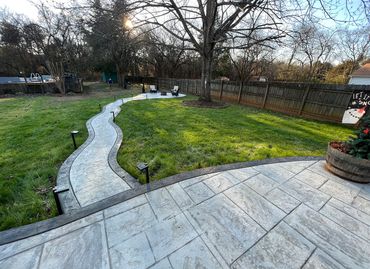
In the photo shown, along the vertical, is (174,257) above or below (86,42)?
below

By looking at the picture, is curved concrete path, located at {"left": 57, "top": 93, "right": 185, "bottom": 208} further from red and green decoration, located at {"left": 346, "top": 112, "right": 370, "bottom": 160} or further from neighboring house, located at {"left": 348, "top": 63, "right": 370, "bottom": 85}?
neighboring house, located at {"left": 348, "top": 63, "right": 370, "bottom": 85}

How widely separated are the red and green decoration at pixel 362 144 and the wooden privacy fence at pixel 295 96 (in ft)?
15.8

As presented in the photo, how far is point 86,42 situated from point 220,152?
78.7ft

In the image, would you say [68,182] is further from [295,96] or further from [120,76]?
[120,76]

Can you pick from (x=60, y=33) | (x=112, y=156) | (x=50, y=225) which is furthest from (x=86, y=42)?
(x=50, y=225)

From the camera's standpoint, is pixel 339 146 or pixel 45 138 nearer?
pixel 339 146

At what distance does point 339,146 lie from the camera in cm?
296

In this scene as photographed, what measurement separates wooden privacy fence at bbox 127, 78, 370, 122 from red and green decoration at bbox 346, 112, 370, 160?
15.8 ft

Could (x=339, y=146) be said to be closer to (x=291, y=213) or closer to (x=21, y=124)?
(x=291, y=213)

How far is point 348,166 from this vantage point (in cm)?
268

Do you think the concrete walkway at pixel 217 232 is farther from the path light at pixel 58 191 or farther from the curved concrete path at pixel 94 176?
the curved concrete path at pixel 94 176

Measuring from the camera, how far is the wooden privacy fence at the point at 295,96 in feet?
21.5

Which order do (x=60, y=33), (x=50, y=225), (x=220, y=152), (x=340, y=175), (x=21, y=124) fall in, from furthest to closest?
(x=60, y=33)
(x=21, y=124)
(x=220, y=152)
(x=340, y=175)
(x=50, y=225)

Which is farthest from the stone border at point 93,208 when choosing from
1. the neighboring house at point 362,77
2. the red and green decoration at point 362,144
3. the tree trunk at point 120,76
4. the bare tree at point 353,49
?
the bare tree at point 353,49
